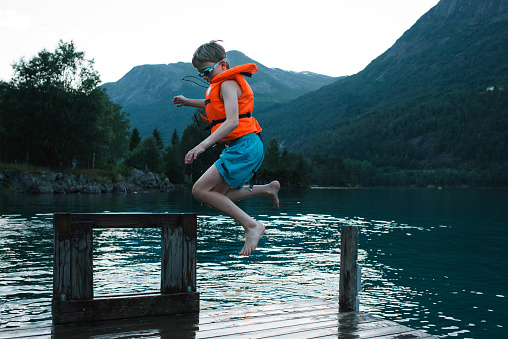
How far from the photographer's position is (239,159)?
16.9 ft

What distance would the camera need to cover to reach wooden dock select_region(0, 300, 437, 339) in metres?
4.90

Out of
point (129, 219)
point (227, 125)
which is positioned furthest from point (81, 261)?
point (227, 125)

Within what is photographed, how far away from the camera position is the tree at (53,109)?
59.5m

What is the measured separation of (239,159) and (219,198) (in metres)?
0.49

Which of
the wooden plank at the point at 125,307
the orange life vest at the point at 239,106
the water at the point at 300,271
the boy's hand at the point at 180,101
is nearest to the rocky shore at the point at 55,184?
the water at the point at 300,271

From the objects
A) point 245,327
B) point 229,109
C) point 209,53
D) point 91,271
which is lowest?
point 245,327

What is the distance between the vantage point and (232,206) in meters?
5.36

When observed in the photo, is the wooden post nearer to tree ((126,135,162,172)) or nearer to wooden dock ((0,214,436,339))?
wooden dock ((0,214,436,339))

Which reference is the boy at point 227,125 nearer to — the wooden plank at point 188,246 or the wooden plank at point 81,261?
the wooden plank at point 188,246

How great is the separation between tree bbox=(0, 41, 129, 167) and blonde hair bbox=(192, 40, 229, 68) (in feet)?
190

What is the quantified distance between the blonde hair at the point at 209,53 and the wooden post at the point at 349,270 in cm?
351

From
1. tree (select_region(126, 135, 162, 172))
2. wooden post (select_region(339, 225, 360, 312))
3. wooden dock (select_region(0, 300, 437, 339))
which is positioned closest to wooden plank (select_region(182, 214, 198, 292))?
wooden dock (select_region(0, 300, 437, 339))

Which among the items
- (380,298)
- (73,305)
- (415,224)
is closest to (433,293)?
(380,298)

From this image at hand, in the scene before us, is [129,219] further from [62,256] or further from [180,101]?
[180,101]
